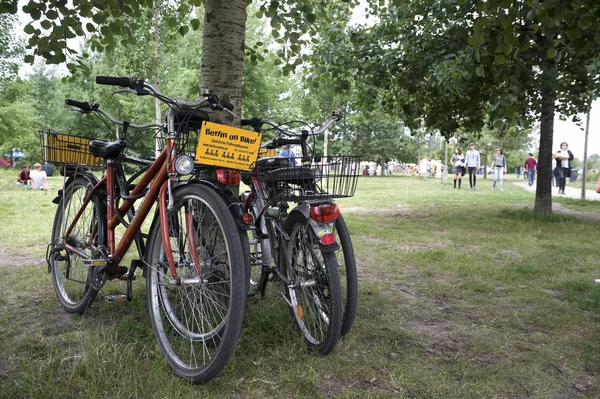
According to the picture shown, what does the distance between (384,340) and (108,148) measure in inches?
87.4

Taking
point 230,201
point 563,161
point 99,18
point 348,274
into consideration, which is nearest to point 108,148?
point 230,201

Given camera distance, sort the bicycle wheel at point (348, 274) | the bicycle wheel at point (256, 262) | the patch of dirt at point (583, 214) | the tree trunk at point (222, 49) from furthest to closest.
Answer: the patch of dirt at point (583, 214) < the tree trunk at point (222, 49) < the bicycle wheel at point (256, 262) < the bicycle wheel at point (348, 274)

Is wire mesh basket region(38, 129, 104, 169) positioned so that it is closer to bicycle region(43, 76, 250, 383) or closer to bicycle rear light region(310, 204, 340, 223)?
bicycle region(43, 76, 250, 383)

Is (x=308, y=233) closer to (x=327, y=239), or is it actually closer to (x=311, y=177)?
(x=327, y=239)

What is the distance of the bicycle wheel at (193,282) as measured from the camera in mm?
2420

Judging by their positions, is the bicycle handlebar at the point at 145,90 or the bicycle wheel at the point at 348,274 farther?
the bicycle wheel at the point at 348,274

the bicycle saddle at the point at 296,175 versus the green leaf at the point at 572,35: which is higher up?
the green leaf at the point at 572,35

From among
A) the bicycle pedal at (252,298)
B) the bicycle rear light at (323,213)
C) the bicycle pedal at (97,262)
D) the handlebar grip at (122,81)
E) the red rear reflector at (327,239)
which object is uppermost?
the handlebar grip at (122,81)

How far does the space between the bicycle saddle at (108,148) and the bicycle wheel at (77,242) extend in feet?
1.26

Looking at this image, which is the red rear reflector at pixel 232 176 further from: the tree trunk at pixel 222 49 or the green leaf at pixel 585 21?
the green leaf at pixel 585 21

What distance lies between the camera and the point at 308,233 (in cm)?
278

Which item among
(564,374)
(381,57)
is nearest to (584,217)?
(381,57)

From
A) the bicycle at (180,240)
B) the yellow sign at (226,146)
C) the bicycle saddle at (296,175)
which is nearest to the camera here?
the bicycle at (180,240)

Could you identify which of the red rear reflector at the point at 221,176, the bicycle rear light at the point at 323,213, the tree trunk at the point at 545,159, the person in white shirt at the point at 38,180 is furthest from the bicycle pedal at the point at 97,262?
the person in white shirt at the point at 38,180
